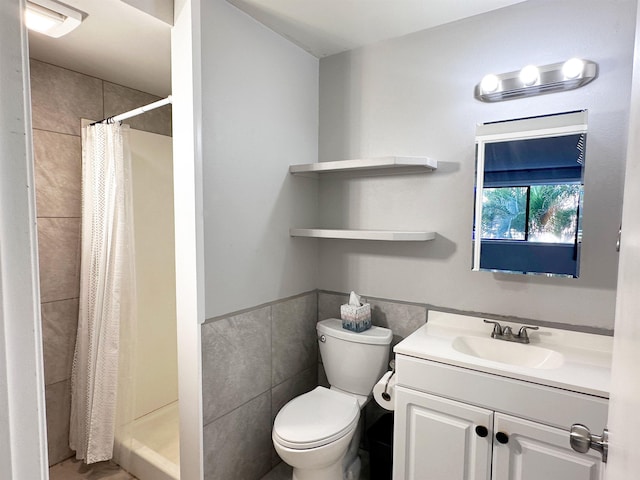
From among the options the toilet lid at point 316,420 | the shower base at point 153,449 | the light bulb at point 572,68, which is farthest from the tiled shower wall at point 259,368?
the light bulb at point 572,68

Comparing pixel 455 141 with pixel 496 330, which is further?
pixel 455 141

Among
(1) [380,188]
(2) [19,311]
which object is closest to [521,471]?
(1) [380,188]

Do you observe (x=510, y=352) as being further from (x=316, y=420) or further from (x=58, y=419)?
(x=58, y=419)

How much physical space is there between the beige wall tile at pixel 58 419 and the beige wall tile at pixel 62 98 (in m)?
1.44

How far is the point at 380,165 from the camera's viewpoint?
182 centimetres

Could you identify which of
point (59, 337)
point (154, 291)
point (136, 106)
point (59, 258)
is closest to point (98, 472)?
point (59, 337)

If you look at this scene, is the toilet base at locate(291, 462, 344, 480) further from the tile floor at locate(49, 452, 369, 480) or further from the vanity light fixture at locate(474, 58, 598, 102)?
the vanity light fixture at locate(474, 58, 598, 102)

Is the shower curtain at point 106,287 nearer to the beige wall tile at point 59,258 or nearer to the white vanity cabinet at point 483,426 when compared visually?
the beige wall tile at point 59,258

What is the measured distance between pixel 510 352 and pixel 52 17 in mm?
2369

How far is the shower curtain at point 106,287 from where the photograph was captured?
1855 mm

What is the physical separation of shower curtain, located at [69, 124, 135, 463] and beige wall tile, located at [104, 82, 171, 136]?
355 mm

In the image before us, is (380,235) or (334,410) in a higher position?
(380,235)

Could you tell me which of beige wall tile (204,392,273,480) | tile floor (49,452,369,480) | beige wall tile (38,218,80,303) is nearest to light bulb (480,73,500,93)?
beige wall tile (204,392,273,480)

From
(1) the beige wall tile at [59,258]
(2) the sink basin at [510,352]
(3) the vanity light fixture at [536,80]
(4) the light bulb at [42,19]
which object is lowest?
(2) the sink basin at [510,352]
